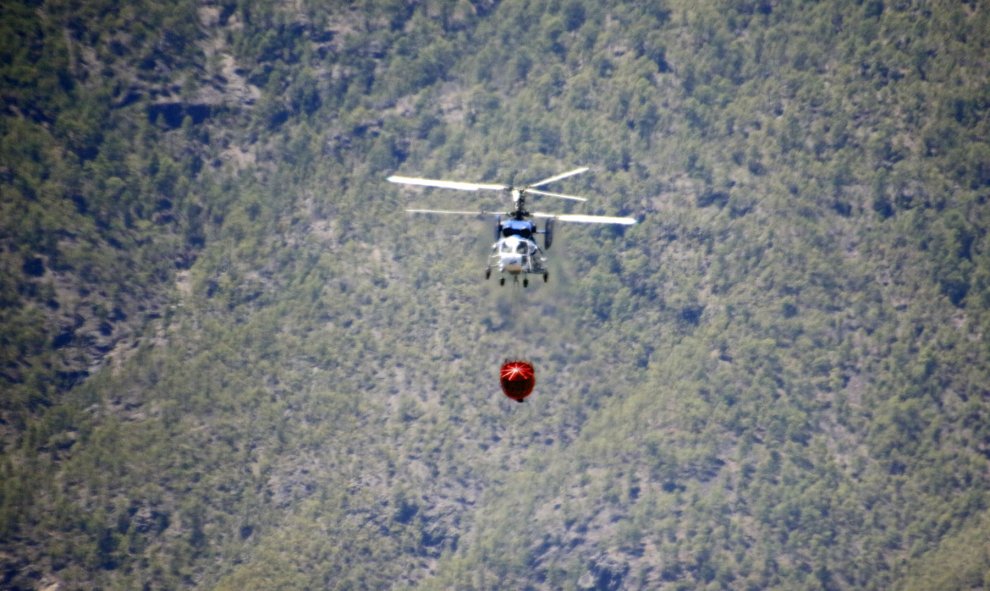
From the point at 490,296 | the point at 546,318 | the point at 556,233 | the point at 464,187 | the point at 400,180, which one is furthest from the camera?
the point at 546,318

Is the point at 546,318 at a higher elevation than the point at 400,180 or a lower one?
higher

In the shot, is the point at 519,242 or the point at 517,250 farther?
the point at 519,242

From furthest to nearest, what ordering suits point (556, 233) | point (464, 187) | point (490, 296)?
point (490, 296) < point (556, 233) < point (464, 187)

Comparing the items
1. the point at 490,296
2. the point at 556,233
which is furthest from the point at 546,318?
the point at 556,233

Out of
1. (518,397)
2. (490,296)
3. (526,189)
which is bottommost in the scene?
(518,397)

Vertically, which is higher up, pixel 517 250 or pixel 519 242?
pixel 519 242

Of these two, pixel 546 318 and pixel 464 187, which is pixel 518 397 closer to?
pixel 464 187

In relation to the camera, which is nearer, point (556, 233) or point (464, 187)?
point (464, 187)

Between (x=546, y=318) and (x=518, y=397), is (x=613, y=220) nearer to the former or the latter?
(x=518, y=397)

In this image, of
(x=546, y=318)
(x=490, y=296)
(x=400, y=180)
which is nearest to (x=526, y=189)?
(x=400, y=180)
